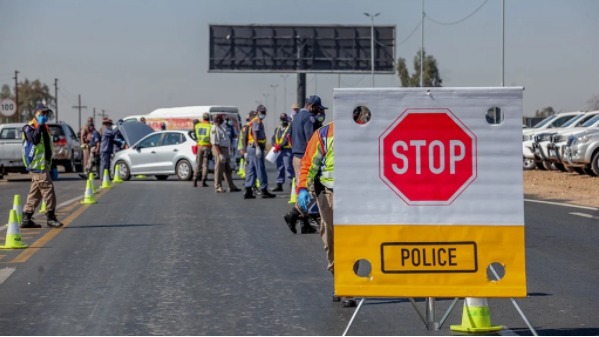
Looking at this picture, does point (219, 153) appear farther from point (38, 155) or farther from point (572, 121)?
point (572, 121)

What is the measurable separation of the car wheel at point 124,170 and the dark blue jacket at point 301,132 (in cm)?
1524

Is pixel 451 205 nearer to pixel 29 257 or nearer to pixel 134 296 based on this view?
pixel 134 296

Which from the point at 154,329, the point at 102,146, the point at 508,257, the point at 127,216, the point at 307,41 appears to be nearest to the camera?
the point at 508,257

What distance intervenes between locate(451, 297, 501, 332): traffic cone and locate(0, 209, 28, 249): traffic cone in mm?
7108

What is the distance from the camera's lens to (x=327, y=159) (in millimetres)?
8156

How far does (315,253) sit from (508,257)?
549 centimetres

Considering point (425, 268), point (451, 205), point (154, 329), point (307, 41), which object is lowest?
point (154, 329)

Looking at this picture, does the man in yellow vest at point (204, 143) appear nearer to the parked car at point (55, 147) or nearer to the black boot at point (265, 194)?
the black boot at point (265, 194)

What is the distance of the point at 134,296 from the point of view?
8594 millimetres

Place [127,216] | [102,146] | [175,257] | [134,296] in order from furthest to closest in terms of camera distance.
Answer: [102,146] < [127,216] < [175,257] < [134,296]

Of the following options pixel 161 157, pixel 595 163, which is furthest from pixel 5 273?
pixel 161 157

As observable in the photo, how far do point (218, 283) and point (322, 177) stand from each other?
5.75 feet

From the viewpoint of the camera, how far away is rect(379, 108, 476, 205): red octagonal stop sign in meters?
6.12

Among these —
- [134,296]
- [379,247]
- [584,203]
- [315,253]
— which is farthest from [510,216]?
[584,203]
